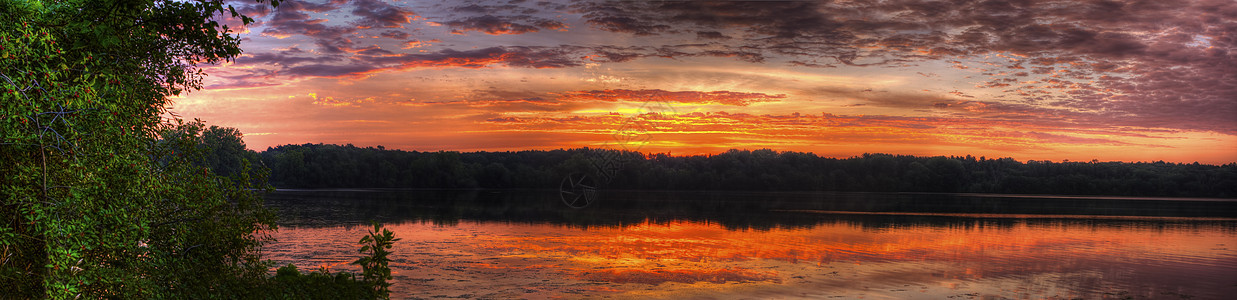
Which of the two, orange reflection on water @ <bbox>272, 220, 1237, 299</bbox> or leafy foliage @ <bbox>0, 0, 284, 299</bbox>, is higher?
leafy foliage @ <bbox>0, 0, 284, 299</bbox>

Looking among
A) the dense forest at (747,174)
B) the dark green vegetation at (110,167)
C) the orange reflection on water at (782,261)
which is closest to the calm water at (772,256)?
the orange reflection on water at (782,261)

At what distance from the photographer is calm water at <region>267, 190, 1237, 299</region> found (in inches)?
939

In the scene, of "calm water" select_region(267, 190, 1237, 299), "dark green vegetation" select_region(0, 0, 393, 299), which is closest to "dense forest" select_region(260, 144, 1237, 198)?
"calm water" select_region(267, 190, 1237, 299)

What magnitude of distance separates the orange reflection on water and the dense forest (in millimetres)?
78644

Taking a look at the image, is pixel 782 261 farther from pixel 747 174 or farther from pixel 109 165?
pixel 747 174

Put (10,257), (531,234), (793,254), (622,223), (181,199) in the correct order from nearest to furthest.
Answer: (10,257), (181,199), (793,254), (531,234), (622,223)

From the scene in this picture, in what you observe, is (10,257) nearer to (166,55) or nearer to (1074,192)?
(166,55)

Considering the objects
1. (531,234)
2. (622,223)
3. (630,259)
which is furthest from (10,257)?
(622,223)

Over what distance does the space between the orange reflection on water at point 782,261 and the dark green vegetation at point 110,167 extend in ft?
36.4

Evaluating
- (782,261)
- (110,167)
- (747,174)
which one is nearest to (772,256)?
(782,261)

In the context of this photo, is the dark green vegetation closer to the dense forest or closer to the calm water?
the calm water

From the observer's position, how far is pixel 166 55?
10.3 m

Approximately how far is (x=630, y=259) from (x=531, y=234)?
11.4m

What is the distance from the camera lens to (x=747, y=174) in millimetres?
131500
